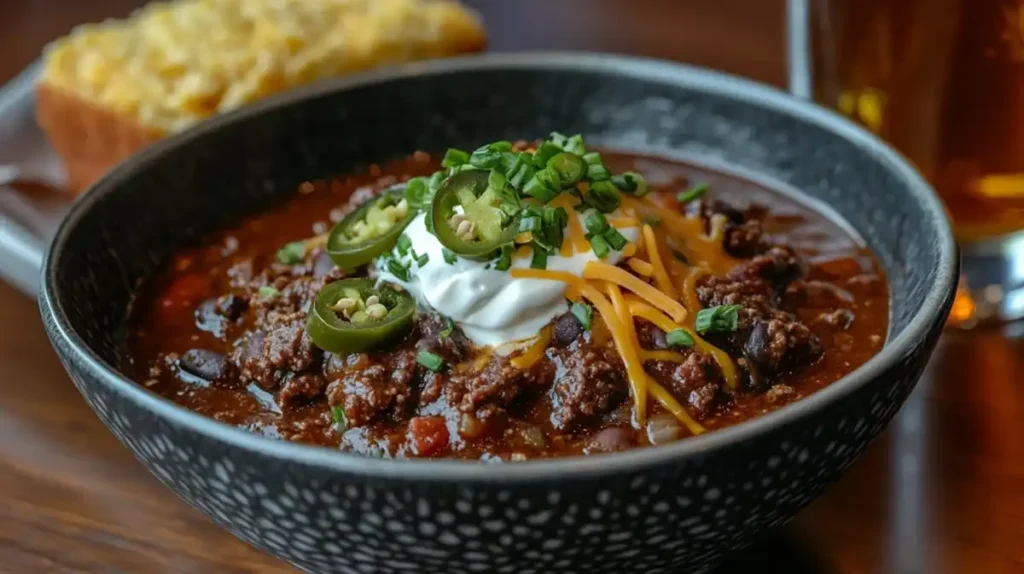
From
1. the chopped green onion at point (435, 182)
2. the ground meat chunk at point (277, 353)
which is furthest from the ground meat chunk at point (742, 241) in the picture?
the ground meat chunk at point (277, 353)

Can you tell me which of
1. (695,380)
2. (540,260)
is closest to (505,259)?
(540,260)

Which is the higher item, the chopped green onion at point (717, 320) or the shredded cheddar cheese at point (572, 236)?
the shredded cheddar cheese at point (572, 236)

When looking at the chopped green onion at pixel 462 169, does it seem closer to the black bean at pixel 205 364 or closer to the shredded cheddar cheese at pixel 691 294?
the shredded cheddar cheese at pixel 691 294

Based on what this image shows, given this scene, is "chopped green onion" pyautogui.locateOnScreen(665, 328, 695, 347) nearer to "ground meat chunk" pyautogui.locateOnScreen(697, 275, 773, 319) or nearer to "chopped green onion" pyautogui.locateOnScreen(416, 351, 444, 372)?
"ground meat chunk" pyautogui.locateOnScreen(697, 275, 773, 319)

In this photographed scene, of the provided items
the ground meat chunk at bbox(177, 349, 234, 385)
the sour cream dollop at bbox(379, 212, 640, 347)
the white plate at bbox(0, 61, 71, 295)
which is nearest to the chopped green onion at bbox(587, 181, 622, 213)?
the sour cream dollop at bbox(379, 212, 640, 347)

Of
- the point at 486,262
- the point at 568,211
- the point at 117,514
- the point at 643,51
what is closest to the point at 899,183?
the point at 568,211

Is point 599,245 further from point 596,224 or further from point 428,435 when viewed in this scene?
point 428,435
